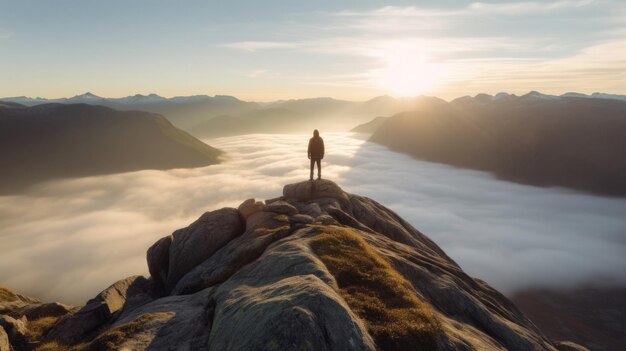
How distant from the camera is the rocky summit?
13.7 meters

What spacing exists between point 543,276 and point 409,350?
190 metres

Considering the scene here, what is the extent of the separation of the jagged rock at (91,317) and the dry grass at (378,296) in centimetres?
1791

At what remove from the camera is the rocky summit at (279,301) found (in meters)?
13.7

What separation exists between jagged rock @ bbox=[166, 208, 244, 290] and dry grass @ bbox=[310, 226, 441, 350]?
42.5ft

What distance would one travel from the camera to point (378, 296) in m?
17.8

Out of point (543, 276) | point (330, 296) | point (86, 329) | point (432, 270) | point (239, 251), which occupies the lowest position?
point (543, 276)

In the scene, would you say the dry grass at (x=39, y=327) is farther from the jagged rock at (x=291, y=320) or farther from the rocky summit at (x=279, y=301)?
the jagged rock at (x=291, y=320)

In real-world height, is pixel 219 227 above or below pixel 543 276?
above

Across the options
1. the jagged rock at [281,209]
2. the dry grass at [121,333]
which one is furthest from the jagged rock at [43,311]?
the jagged rock at [281,209]

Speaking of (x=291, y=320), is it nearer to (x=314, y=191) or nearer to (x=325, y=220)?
(x=325, y=220)

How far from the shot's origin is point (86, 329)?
25.0m

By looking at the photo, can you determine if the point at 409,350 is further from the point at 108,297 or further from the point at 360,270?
the point at 108,297

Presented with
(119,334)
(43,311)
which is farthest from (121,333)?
(43,311)

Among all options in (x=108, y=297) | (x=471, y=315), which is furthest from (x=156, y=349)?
(x=471, y=315)
